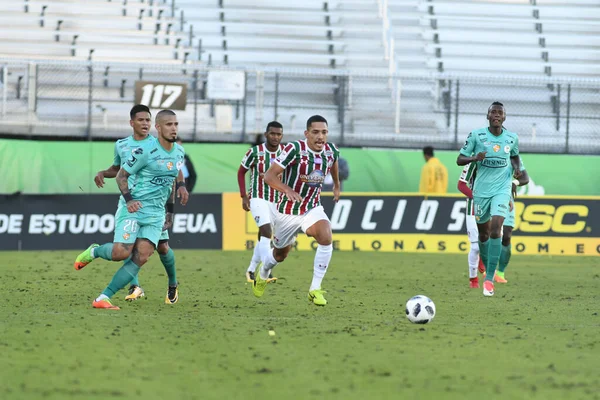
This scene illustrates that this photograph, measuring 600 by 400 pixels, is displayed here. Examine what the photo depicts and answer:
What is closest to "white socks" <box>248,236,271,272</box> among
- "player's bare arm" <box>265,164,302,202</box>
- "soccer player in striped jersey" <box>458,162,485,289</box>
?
"player's bare arm" <box>265,164,302,202</box>

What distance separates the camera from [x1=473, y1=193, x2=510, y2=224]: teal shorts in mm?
13062

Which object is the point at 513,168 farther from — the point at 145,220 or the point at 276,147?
the point at 145,220

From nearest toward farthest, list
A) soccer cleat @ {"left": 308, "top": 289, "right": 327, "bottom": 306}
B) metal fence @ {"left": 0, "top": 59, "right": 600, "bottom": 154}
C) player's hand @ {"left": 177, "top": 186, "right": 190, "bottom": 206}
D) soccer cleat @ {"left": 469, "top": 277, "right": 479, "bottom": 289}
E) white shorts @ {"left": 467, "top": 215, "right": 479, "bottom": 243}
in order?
player's hand @ {"left": 177, "top": 186, "right": 190, "bottom": 206} < soccer cleat @ {"left": 308, "top": 289, "right": 327, "bottom": 306} < soccer cleat @ {"left": 469, "top": 277, "right": 479, "bottom": 289} < white shorts @ {"left": 467, "top": 215, "right": 479, "bottom": 243} < metal fence @ {"left": 0, "top": 59, "right": 600, "bottom": 154}

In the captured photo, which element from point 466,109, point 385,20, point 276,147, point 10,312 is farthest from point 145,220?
point 385,20

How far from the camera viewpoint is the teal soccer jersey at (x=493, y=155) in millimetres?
13188

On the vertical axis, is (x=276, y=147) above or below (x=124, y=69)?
below

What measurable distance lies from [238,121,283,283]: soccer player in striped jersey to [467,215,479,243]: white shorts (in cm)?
271

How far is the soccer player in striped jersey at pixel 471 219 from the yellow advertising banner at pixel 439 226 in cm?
683

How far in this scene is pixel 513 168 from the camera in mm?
13359

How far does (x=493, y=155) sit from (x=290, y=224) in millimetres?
3062

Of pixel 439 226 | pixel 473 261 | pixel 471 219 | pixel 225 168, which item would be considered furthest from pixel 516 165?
pixel 225 168

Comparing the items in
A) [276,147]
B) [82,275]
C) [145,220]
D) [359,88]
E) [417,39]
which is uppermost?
[417,39]

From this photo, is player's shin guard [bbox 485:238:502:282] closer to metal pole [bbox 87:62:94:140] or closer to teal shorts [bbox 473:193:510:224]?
teal shorts [bbox 473:193:510:224]

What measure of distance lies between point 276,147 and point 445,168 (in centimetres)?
816
